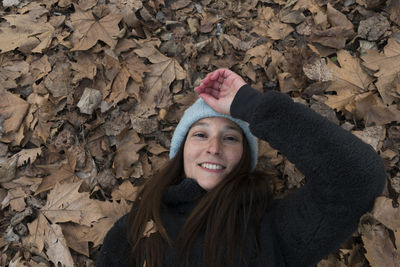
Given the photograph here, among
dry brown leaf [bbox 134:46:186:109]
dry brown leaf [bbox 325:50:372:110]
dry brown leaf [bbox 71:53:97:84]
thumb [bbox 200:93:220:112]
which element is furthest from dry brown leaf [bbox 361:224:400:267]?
dry brown leaf [bbox 71:53:97:84]

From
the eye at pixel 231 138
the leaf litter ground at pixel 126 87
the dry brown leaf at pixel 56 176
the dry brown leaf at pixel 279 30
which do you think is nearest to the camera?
the eye at pixel 231 138

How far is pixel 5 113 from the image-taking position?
2.53m

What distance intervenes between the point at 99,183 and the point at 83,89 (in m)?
0.77

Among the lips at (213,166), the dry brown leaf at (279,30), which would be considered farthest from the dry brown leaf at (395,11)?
the lips at (213,166)

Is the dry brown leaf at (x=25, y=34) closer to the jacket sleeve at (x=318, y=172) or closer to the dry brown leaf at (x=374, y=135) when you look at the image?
the jacket sleeve at (x=318, y=172)

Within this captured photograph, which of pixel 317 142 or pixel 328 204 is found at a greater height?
pixel 317 142

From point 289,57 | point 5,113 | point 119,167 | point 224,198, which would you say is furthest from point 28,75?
point 289,57

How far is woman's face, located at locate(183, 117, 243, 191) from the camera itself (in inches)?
76.2

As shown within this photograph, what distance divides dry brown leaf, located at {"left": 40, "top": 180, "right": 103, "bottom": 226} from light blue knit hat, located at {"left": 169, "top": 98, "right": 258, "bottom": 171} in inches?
28.6

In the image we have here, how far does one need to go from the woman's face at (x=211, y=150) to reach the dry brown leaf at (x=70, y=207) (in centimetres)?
82

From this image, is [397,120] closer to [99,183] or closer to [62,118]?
[99,183]

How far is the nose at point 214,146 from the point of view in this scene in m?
1.92

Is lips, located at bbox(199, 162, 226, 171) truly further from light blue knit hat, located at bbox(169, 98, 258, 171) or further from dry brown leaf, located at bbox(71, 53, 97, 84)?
dry brown leaf, located at bbox(71, 53, 97, 84)

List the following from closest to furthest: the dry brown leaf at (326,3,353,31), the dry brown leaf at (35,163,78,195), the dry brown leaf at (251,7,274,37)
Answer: the dry brown leaf at (35,163,78,195) → the dry brown leaf at (326,3,353,31) → the dry brown leaf at (251,7,274,37)
